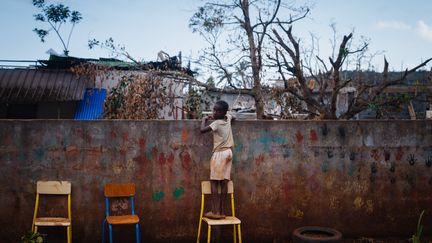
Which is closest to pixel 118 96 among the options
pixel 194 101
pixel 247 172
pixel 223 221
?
pixel 194 101

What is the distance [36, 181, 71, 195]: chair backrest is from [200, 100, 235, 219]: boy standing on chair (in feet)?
6.28

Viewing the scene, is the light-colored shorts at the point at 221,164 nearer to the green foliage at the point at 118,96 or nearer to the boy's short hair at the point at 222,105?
the boy's short hair at the point at 222,105

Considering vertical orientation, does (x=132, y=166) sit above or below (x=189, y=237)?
above

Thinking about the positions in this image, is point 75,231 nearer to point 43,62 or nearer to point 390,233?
point 390,233

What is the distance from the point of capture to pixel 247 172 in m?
4.96

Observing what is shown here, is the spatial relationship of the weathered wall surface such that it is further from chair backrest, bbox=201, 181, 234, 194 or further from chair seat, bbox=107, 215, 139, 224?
chair seat, bbox=107, 215, 139, 224

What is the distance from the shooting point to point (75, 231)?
4703 mm

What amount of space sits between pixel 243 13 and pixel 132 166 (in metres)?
7.96

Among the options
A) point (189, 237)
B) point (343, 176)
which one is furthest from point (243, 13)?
point (189, 237)

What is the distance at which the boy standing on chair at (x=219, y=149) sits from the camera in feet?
14.8

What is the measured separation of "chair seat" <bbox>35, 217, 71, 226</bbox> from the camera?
4188 millimetres

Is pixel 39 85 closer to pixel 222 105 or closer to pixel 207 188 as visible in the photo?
pixel 207 188

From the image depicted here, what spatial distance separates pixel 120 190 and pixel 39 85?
7464 mm

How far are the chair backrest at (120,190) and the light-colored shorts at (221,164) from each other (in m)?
1.13
